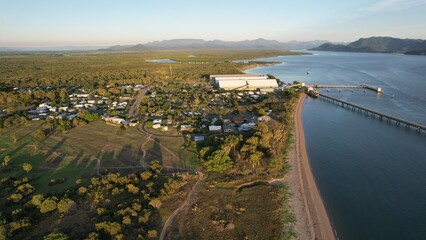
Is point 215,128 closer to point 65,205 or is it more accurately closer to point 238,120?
point 238,120

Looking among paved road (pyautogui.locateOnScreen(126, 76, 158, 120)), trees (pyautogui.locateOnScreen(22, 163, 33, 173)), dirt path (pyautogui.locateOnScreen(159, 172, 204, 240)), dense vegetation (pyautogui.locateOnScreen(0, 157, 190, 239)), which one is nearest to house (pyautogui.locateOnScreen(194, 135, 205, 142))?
dirt path (pyautogui.locateOnScreen(159, 172, 204, 240))

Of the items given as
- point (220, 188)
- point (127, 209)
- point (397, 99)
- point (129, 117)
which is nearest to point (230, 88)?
point (129, 117)

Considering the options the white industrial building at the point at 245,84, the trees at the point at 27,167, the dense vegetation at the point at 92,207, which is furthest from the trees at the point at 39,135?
the white industrial building at the point at 245,84

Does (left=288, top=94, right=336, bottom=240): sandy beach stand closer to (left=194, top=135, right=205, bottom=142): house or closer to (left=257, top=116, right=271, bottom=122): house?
(left=257, top=116, right=271, bottom=122): house

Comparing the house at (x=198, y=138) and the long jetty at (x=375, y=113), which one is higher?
the long jetty at (x=375, y=113)

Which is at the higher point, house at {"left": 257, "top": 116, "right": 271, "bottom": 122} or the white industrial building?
the white industrial building

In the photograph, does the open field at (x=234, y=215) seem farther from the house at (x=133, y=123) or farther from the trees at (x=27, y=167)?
the house at (x=133, y=123)

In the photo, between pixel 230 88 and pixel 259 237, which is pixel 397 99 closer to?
pixel 230 88

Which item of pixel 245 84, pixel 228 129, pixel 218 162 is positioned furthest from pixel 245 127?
pixel 245 84
